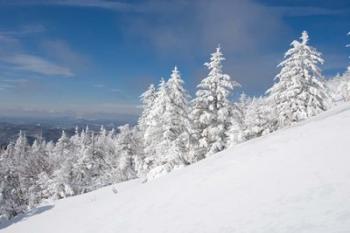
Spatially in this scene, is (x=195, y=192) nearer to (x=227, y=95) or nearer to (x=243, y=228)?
(x=243, y=228)

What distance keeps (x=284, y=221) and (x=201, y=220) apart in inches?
113

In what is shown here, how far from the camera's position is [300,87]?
3234cm

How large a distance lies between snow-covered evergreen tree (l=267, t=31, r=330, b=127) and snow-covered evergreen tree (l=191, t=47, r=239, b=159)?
430cm

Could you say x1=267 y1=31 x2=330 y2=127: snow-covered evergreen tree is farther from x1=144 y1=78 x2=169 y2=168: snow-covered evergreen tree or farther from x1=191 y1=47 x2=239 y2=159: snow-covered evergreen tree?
x1=144 y1=78 x2=169 y2=168: snow-covered evergreen tree

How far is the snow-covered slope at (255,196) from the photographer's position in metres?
9.63

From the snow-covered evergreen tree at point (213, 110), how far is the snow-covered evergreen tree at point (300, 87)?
4.30 m

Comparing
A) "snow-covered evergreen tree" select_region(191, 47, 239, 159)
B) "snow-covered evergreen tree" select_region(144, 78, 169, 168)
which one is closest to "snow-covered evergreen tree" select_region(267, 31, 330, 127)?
"snow-covered evergreen tree" select_region(191, 47, 239, 159)

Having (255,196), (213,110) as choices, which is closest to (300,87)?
(213,110)

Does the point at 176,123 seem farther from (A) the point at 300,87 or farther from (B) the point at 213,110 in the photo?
(A) the point at 300,87

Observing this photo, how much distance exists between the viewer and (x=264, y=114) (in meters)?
38.7

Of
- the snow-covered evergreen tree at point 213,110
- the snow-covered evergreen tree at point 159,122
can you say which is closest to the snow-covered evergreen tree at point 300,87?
the snow-covered evergreen tree at point 213,110

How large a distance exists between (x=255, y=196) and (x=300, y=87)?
22.7 m

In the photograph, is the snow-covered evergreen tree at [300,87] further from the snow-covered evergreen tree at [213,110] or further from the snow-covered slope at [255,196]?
the snow-covered slope at [255,196]

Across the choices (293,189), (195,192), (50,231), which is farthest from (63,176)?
(293,189)
